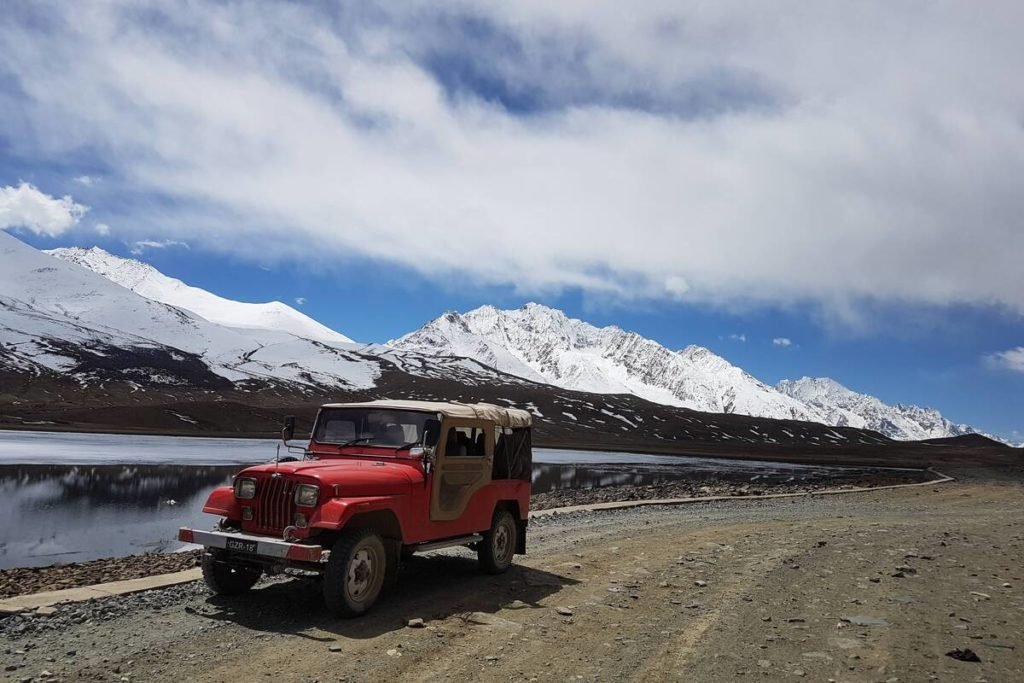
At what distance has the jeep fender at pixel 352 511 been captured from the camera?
8.41m

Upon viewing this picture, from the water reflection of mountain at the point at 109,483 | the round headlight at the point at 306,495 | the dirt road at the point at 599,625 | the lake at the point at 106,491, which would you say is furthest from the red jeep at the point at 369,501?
the water reflection of mountain at the point at 109,483

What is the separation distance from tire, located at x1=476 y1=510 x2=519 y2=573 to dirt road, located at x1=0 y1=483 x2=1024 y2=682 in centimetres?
26

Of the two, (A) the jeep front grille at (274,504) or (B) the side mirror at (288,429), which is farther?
(B) the side mirror at (288,429)

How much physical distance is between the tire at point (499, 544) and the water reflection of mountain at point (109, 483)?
61.5 ft

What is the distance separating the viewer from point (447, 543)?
10.4 meters

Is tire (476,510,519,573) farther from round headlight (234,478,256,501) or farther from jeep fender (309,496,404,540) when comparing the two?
round headlight (234,478,256,501)

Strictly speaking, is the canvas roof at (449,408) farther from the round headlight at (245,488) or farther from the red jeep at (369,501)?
the round headlight at (245,488)

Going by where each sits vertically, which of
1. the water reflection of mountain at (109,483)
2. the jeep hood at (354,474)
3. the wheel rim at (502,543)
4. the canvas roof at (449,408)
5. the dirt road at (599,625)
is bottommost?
the water reflection of mountain at (109,483)

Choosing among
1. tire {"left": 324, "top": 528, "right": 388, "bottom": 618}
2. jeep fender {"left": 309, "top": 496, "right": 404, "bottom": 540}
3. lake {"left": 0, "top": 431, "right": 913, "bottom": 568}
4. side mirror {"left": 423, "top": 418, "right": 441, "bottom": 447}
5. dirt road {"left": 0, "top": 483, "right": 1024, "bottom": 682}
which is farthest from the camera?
lake {"left": 0, "top": 431, "right": 913, "bottom": 568}

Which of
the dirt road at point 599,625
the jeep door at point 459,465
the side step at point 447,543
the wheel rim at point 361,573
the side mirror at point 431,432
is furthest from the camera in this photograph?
the jeep door at point 459,465

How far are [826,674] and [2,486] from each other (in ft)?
111

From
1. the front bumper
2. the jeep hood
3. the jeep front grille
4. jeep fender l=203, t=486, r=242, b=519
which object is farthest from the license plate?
the jeep hood

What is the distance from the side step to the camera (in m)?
9.87

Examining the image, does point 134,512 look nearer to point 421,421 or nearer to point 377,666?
point 421,421
